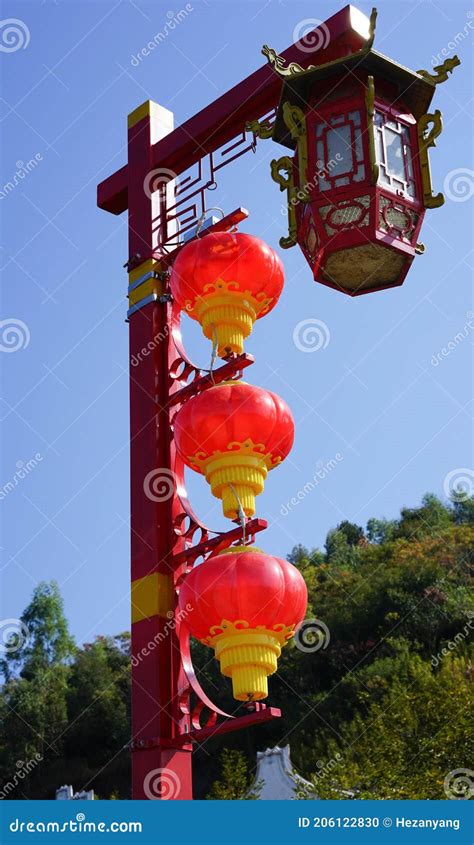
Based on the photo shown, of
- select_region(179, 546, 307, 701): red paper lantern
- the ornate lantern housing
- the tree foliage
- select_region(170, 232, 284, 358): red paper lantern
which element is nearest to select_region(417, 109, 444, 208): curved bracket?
the ornate lantern housing

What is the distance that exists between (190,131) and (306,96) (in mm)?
1517

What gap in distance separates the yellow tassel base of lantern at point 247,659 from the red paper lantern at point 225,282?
166cm

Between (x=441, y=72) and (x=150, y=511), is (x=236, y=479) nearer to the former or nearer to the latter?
(x=150, y=511)

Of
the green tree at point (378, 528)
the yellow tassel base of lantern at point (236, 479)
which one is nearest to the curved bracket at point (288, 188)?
the yellow tassel base of lantern at point (236, 479)

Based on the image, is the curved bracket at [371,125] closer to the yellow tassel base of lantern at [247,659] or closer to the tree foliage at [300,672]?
the yellow tassel base of lantern at [247,659]

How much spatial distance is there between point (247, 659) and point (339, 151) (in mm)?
2503

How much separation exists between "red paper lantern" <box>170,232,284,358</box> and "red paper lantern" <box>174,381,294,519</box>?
0.52m

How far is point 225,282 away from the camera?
603 centimetres

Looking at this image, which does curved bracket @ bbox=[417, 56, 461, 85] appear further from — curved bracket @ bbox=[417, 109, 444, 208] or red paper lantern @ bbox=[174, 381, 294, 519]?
red paper lantern @ bbox=[174, 381, 294, 519]

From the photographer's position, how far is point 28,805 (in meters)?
3.79

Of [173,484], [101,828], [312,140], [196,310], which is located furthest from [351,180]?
[101,828]

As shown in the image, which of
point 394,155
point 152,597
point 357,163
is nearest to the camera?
point 357,163

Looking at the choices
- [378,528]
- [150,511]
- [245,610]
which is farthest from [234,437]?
[378,528]

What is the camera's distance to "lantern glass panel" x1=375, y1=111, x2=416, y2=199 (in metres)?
5.15
